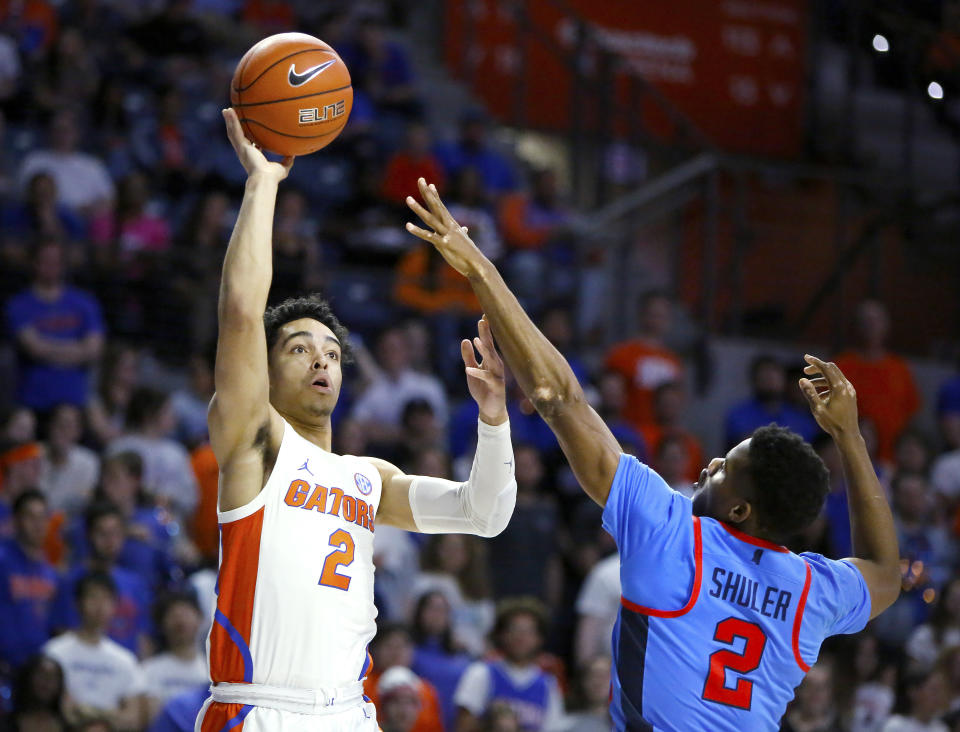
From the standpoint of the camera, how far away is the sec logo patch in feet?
16.4

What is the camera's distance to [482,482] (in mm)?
4941

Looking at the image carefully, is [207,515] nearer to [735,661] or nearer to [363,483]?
[363,483]

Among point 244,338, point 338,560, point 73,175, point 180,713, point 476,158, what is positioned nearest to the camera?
point 244,338

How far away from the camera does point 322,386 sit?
16.2 ft

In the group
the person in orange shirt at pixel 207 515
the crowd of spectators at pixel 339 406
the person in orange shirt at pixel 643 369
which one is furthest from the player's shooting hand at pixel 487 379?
the person in orange shirt at pixel 643 369

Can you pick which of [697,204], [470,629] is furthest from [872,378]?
[470,629]

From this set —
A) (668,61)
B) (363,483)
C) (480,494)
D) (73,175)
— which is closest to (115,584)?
(73,175)

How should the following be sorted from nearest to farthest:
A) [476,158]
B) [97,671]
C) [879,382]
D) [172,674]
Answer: [97,671]
[172,674]
[879,382]
[476,158]

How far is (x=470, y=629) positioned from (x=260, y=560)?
5378 millimetres

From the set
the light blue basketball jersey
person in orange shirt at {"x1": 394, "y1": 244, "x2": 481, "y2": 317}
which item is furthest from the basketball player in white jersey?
person in orange shirt at {"x1": 394, "y1": 244, "x2": 481, "y2": 317}

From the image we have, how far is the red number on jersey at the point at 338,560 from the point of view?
4719mm

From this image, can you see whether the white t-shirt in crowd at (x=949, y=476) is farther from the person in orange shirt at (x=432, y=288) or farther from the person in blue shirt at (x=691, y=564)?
the person in blue shirt at (x=691, y=564)

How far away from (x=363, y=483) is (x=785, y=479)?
147 centimetres

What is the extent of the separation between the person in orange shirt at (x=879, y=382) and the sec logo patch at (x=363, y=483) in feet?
26.3
